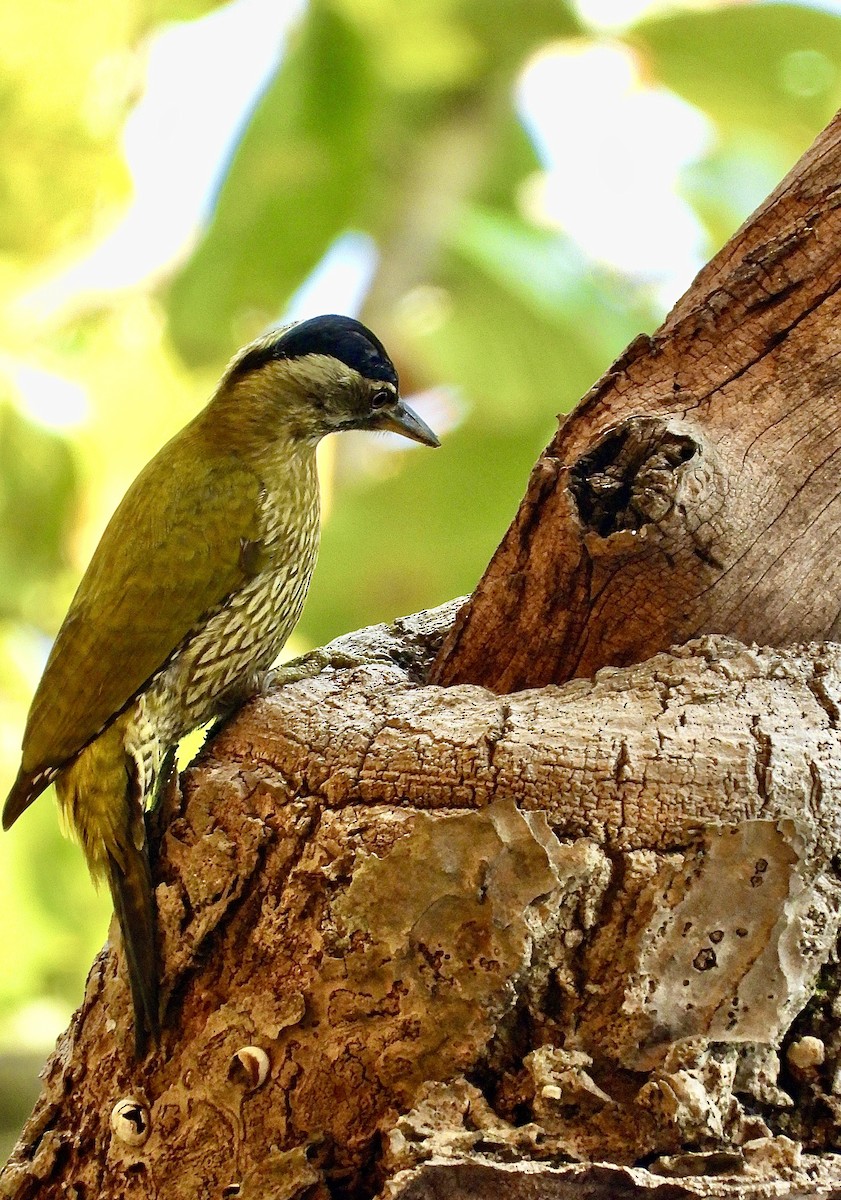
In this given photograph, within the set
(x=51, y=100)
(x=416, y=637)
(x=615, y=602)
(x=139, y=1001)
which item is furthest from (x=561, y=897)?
(x=51, y=100)

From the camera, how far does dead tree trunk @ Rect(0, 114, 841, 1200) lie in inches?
44.5

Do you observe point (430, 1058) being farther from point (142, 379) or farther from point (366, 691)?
point (142, 379)

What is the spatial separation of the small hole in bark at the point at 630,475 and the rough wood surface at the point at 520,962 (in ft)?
0.57

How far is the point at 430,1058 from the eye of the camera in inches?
45.8

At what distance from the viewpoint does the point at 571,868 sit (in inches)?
45.2

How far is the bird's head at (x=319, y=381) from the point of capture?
6.39ft

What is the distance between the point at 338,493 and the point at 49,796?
1077mm

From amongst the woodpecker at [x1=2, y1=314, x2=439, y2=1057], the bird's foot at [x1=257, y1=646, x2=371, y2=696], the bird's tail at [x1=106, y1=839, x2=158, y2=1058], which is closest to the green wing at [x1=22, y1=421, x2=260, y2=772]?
the woodpecker at [x1=2, y1=314, x2=439, y2=1057]

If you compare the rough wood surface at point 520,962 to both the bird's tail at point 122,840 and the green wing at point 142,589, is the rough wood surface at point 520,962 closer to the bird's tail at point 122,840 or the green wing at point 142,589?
the bird's tail at point 122,840

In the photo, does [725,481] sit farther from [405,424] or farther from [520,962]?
[405,424]

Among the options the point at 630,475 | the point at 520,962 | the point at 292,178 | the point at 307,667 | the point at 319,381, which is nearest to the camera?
the point at 520,962

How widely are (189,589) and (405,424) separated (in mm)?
499

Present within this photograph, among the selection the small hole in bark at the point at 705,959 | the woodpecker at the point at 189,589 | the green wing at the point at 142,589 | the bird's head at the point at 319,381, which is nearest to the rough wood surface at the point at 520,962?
the small hole in bark at the point at 705,959

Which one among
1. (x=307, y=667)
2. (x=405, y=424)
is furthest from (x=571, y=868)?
(x=405, y=424)
